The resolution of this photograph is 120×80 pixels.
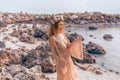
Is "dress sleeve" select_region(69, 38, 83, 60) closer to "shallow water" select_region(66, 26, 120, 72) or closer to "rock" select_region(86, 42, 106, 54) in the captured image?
"shallow water" select_region(66, 26, 120, 72)

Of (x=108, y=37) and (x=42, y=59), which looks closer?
(x=42, y=59)

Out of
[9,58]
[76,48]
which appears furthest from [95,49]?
[76,48]

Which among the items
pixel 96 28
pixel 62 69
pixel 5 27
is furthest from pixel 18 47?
pixel 62 69

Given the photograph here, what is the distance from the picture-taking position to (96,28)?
2584cm

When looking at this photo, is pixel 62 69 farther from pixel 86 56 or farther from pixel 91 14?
pixel 91 14

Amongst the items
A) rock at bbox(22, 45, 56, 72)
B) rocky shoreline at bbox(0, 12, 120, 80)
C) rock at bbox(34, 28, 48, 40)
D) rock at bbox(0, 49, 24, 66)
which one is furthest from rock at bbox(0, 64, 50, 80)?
rock at bbox(34, 28, 48, 40)

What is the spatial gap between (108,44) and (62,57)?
45.3ft

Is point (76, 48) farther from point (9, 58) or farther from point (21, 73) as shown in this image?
point (9, 58)

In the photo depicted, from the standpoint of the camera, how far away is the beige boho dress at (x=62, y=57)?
7.94 meters

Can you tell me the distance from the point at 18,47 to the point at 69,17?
9.39 metres

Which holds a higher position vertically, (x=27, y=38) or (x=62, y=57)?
(x=62, y=57)

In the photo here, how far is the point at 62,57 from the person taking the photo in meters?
7.96

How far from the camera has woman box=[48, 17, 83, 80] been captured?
313 inches

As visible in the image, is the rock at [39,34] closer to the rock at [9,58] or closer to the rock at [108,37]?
the rock at [108,37]
